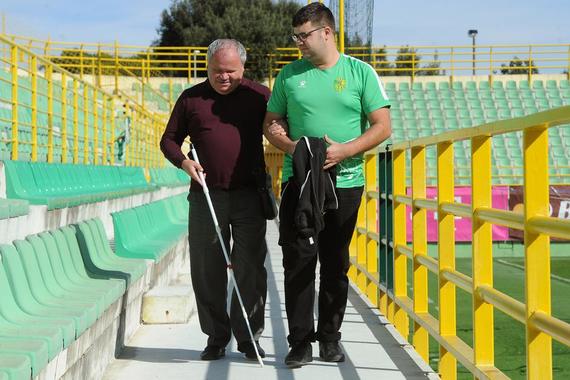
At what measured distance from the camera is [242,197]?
4621 mm

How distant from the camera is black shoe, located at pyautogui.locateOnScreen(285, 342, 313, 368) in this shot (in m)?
→ 4.36

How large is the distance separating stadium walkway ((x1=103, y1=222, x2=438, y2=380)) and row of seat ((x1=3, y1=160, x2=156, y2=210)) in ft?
2.94

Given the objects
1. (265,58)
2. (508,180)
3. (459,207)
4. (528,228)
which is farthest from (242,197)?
(265,58)

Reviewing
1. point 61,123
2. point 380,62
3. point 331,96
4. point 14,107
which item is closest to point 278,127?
point 331,96

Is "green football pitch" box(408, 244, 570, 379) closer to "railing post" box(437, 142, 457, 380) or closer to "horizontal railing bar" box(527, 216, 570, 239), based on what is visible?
"railing post" box(437, 142, 457, 380)

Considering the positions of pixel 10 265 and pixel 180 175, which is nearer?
pixel 10 265

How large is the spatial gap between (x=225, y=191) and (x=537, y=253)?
2.15 meters

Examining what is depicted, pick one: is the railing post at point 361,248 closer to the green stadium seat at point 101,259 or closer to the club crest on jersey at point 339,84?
the green stadium seat at point 101,259

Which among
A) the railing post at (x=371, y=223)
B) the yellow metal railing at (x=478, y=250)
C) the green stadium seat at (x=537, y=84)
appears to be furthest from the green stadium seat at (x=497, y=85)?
the yellow metal railing at (x=478, y=250)

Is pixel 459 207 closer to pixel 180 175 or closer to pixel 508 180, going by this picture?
pixel 180 175

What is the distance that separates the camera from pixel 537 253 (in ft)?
8.79

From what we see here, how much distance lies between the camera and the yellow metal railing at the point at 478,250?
8.78 ft

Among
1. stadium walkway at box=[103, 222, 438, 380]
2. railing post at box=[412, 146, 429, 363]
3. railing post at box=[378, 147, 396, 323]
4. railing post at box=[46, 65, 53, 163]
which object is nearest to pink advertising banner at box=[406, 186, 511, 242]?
railing post at box=[46, 65, 53, 163]

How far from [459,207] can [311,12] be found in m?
1.09
